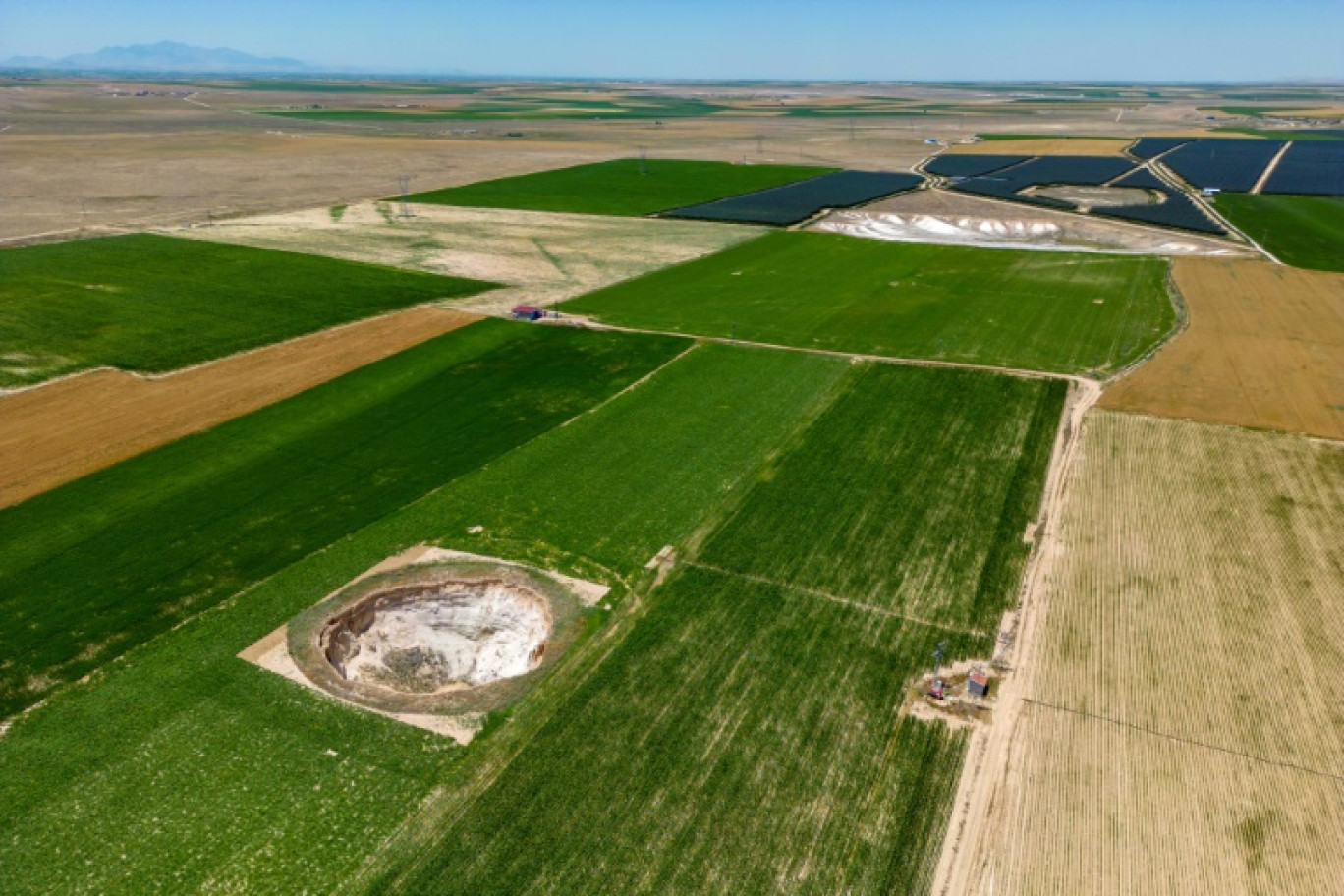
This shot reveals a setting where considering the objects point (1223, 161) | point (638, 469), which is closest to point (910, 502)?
point (638, 469)

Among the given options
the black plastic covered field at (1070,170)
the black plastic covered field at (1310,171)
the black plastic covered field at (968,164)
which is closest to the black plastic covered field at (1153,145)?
the black plastic covered field at (1070,170)

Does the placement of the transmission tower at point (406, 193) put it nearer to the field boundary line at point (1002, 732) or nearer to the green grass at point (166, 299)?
the green grass at point (166, 299)

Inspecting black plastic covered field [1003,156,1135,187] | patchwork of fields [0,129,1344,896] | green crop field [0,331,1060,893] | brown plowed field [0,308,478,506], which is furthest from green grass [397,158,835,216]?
green crop field [0,331,1060,893]

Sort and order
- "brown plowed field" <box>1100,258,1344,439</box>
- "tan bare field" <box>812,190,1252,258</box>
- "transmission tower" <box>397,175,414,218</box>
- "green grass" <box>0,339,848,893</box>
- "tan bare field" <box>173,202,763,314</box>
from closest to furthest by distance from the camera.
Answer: "green grass" <box>0,339,848,893</box> → "brown plowed field" <box>1100,258,1344,439</box> → "tan bare field" <box>173,202,763,314</box> → "tan bare field" <box>812,190,1252,258</box> → "transmission tower" <box>397,175,414,218</box>

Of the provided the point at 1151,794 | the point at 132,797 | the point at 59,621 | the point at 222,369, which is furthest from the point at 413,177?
the point at 1151,794

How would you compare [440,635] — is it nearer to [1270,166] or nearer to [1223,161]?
[1270,166]

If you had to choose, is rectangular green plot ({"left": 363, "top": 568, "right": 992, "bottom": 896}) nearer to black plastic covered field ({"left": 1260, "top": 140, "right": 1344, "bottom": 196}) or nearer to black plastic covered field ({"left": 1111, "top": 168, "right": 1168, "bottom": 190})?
black plastic covered field ({"left": 1111, "top": 168, "right": 1168, "bottom": 190})

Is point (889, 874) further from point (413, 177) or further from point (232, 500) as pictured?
point (413, 177)
